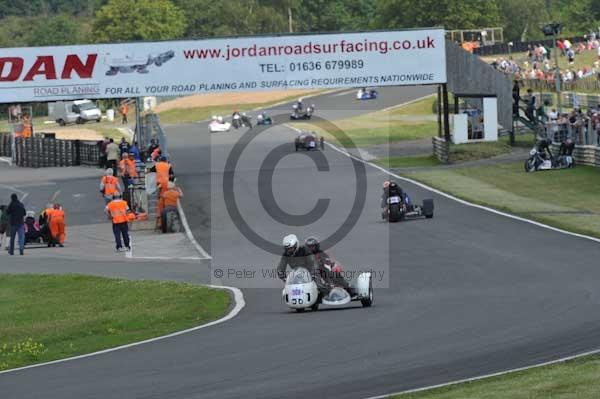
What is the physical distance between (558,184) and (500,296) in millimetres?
21245

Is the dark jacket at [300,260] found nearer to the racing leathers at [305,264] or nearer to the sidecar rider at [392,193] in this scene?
the racing leathers at [305,264]

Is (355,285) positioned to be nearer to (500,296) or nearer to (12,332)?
(500,296)

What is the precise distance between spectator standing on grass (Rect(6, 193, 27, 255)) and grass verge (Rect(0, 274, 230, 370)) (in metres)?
5.31

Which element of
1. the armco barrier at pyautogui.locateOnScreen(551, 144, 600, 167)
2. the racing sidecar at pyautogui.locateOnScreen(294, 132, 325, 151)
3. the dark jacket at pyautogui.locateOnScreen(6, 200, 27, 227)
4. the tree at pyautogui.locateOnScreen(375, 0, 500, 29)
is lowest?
the dark jacket at pyautogui.locateOnScreen(6, 200, 27, 227)

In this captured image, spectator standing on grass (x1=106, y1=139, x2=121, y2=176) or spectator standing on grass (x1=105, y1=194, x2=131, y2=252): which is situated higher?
spectator standing on grass (x1=106, y1=139, x2=121, y2=176)

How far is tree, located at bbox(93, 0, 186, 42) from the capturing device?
12116 centimetres

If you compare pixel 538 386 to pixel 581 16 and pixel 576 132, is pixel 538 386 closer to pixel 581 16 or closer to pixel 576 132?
pixel 576 132

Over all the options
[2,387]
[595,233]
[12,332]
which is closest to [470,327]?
[2,387]

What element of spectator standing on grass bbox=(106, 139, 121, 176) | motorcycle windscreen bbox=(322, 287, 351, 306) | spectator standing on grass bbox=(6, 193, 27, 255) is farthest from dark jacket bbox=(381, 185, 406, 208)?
spectator standing on grass bbox=(106, 139, 121, 176)

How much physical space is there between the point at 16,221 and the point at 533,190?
15.9 meters

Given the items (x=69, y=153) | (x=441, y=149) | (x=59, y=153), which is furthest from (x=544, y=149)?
(x=59, y=153)

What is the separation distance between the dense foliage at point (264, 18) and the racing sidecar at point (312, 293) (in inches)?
4022

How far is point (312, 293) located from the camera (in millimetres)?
17516

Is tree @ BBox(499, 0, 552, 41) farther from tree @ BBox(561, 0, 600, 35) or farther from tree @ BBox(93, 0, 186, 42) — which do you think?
tree @ BBox(93, 0, 186, 42)
